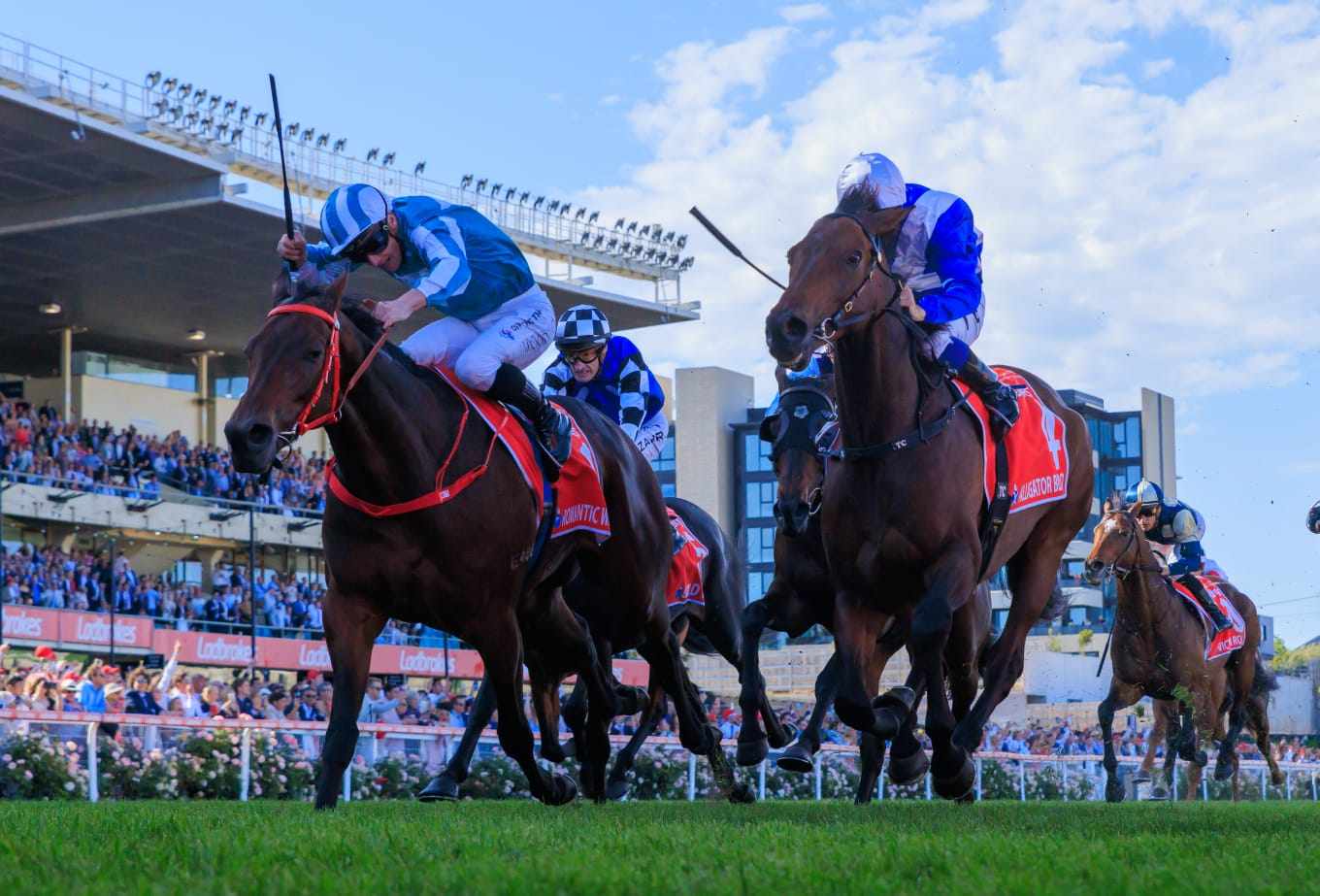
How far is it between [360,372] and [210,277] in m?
30.1

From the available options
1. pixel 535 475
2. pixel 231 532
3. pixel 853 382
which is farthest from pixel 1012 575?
pixel 231 532

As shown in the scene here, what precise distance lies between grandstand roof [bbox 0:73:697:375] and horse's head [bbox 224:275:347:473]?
69.2 feet

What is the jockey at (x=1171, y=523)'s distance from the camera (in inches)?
618

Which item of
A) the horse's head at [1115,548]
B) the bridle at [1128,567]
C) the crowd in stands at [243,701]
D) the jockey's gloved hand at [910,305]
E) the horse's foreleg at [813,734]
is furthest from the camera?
the crowd in stands at [243,701]

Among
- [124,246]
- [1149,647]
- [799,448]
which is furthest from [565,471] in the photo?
[124,246]

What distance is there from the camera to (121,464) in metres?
33.5

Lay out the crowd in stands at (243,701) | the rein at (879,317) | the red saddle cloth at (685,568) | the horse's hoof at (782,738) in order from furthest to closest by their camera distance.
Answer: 1. the crowd in stands at (243,701)
2. the red saddle cloth at (685,568)
3. the horse's hoof at (782,738)
4. the rein at (879,317)

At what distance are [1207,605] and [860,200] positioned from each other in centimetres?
968

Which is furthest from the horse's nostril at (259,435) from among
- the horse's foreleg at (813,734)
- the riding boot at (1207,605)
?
the riding boot at (1207,605)

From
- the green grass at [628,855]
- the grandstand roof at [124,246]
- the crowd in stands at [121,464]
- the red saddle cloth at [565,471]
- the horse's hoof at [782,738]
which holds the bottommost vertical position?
the horse's hoof at [782,738]

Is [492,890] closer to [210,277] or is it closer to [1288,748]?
[1288,748]

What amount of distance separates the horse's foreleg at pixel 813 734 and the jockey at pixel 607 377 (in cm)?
165

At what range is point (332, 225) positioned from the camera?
700cm

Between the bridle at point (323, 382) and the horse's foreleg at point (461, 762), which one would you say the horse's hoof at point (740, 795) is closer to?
the horse's foreleg at point (461, 762)
